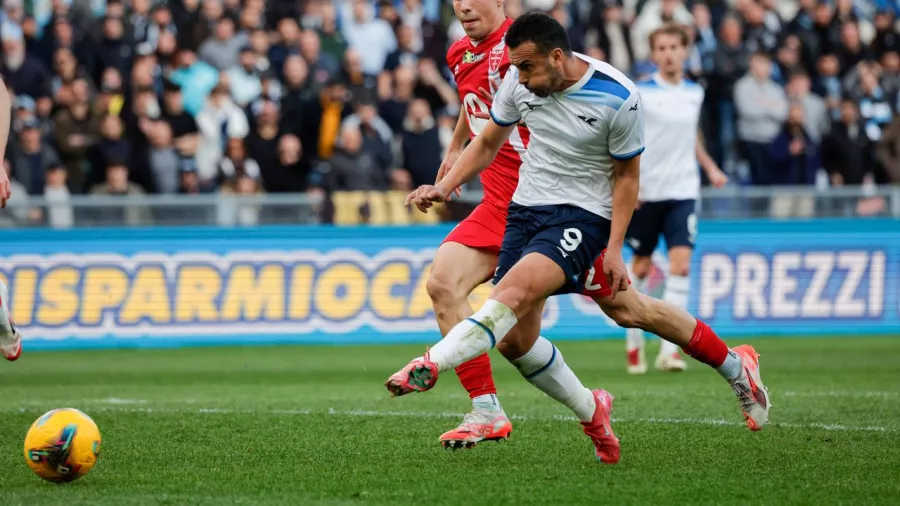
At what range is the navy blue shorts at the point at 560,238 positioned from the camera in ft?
21.9

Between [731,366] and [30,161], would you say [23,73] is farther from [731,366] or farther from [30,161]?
[731,366]

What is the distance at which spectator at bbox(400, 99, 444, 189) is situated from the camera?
56.2ft

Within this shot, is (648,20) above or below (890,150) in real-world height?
above

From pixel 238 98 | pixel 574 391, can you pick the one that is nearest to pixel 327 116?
pixel 238 98

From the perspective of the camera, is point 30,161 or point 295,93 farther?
point 295,93

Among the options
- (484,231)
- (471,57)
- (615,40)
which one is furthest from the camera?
(615,40)

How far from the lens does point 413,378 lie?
19.5 feet

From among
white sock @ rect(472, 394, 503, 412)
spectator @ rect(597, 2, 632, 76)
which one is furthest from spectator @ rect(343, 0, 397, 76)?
white sock @ rect(472, 394, 503, 412)

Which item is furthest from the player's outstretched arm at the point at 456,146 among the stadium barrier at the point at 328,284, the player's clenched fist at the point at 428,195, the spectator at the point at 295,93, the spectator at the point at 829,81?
the spectator at the point at 829,81

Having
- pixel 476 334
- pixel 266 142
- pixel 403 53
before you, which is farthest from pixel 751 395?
pixel 403 53

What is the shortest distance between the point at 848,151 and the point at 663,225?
7888 millimetres

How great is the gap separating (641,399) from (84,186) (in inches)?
357

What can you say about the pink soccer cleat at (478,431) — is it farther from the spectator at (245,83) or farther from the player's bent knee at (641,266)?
the spectator at (245,83)

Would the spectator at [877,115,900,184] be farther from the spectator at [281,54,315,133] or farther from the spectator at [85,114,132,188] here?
the spectator at [85,114,132,188]
